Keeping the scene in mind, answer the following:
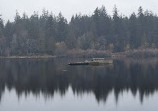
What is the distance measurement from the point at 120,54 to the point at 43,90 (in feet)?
367

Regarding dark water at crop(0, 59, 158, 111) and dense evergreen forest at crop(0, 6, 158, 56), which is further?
dense evergreen forest at crop(0, 6, 158, 56)

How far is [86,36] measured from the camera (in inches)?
6949

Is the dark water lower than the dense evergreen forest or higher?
lower

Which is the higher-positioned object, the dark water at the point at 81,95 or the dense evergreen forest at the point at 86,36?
the dense evergreen forest at the point at 86,36

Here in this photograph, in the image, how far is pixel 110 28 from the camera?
577 feet

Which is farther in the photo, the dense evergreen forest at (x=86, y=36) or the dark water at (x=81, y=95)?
the dense evergreen forest at (x=86, y=36)

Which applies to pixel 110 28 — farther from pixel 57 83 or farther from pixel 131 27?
pixel 57 83

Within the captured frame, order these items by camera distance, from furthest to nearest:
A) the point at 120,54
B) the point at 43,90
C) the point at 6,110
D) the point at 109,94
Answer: the point at 120,54 < the point at 43,90 < the point at 109,94 < the point at 6,110

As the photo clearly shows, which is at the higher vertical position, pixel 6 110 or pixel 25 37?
pixel 25 37

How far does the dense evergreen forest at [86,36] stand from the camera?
559 feet

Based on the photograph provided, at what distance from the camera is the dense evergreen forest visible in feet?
559

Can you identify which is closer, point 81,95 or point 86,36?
point 81,95

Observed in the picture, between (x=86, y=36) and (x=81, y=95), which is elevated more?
(x=86, y=36)

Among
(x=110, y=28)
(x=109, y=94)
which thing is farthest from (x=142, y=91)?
(x=110, y=28)
